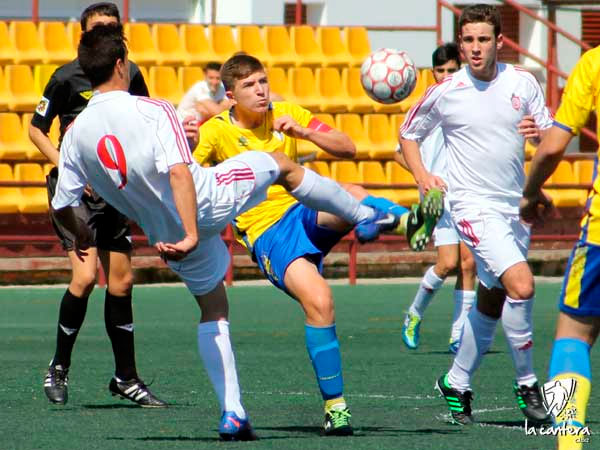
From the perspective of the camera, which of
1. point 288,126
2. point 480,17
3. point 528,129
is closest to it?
point 288,126

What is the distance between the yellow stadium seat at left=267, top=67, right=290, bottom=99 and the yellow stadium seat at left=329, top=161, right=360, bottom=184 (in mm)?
1319

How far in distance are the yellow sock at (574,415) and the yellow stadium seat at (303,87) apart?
14.0 metres

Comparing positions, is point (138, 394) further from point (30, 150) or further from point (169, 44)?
point (169, 44)

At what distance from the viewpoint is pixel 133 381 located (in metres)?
7.71

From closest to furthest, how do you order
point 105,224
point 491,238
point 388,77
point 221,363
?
point 221,363 → point 491,238 → point 105,224 → point 388,77

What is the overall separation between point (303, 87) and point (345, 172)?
64.4 inches

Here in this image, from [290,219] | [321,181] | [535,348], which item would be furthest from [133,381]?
[535,348]

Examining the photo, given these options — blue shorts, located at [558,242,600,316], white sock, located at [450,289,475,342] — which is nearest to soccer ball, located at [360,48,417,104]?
white sock, located at [450,289,475,342]

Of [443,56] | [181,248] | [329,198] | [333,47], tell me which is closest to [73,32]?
[333,47]

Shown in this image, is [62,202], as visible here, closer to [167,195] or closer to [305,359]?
[167,195]

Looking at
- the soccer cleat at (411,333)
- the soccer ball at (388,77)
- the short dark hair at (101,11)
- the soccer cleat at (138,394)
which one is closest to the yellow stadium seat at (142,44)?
the soccer ball at (388,77)

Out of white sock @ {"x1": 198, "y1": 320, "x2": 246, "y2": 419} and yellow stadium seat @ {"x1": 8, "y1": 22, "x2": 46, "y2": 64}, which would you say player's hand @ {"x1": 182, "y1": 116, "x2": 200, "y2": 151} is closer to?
white sock @ {"x1": 198, "y1": 320, "x2": 246, "y2": 419}

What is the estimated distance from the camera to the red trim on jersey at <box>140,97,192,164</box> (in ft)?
20.2

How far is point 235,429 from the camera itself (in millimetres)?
6297
